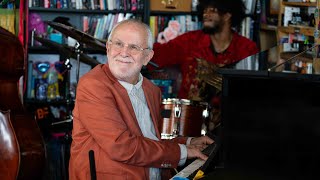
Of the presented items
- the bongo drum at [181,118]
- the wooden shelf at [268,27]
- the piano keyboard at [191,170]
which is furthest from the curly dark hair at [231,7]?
the piano keyboard at [191,170]

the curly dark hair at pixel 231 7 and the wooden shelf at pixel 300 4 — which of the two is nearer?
the wooden shelf at pixel 300 4

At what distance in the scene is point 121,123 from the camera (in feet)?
7.77

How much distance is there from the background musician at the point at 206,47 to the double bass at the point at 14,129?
4.97 feet

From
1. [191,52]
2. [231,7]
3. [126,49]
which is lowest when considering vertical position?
[191,52]

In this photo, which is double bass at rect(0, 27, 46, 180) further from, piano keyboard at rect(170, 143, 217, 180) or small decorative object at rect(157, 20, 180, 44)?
small decorative object at rect(157, 20, 180, 44)

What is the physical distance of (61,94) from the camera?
16.8 ft

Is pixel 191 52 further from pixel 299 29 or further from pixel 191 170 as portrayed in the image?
pixel 191 170

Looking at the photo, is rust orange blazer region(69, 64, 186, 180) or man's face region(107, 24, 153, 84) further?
man's face region(107, 24, 153, 84)

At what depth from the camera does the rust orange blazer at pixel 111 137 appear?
7.65 feet

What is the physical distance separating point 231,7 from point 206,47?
1.53 feet

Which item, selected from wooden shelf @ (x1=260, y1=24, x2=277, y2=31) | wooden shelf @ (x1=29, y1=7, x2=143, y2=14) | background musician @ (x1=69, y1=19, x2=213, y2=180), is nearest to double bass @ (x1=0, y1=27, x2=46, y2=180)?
background musician @ (x1=69, y1=19, x2=213, y2=180)

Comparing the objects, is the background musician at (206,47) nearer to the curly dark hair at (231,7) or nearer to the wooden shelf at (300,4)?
the curly dark hair at (231,7)

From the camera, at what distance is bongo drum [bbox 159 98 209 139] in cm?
353

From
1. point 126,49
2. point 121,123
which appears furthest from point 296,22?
point 121,123
